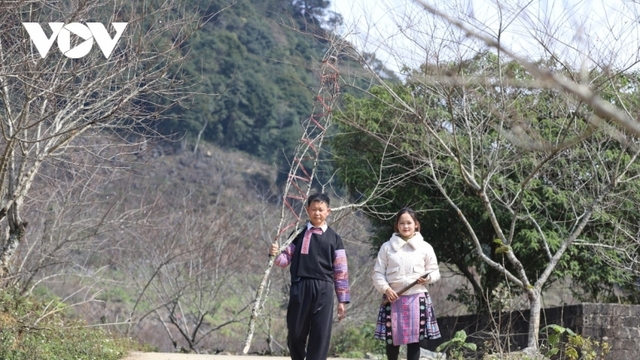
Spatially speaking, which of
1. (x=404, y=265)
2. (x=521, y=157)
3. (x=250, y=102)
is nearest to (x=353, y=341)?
(x=521, y=157)

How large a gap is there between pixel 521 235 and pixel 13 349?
778 cm

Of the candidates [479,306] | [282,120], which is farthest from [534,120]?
[282,120]

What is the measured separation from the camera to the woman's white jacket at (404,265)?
22.3ft

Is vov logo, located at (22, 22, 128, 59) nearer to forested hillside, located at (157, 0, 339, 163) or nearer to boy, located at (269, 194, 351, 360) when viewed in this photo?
boy, located at (269, 194, 351, 360)

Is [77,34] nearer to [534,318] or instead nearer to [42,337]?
[42,337]

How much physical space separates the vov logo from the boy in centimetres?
263

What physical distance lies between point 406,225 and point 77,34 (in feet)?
11.4

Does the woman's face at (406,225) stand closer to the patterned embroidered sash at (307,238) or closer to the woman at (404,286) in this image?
the woman at (404,286)

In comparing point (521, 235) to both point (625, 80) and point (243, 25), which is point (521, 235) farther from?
point (243, 25)

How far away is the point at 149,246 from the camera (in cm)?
1878

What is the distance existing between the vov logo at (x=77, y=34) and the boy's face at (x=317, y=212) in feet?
8.38

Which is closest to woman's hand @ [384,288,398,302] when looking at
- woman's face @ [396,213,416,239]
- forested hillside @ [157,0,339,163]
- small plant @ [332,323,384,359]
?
woman's face @ [396,213,416,239]

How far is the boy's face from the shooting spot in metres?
6.37

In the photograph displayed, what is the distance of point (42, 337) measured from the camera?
877 centimetres
